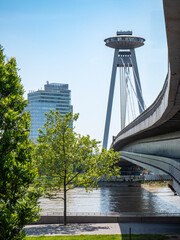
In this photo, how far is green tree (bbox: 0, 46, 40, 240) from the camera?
1286 centimetres

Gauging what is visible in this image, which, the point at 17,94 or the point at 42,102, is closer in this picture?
the point at 17,94

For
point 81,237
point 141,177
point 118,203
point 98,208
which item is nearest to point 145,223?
point 81,237

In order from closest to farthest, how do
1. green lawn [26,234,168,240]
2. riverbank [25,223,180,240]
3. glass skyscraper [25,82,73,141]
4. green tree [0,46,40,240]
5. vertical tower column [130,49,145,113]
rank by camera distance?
1. green tree [0,46,40,240]
2. green lawn [26,234,168,240]
3. riverbank [25,223,180,240]
4. vertical tower column [130,49,145,113]
5. glass skyscraper [25,82,73,141]

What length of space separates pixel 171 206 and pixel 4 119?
106ft

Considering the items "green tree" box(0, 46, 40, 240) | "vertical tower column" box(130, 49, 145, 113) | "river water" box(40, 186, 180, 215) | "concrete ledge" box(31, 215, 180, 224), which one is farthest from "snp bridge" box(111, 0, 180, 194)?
"vertical tower column" box(130, 49, 145, 113)

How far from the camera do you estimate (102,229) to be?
24531 millimetres

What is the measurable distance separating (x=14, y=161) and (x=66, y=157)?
14.6 metres

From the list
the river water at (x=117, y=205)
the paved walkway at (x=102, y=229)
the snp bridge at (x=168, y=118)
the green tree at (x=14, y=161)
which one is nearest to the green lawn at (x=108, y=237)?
the paved walkway at (x=102, y=229)

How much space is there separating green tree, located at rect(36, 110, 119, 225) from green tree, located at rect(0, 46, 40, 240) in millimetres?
13170

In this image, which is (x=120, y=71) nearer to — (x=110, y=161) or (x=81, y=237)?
(x=110, y=161)

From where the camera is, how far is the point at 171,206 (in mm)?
42844

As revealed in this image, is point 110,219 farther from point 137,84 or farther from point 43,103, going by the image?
point 43,103

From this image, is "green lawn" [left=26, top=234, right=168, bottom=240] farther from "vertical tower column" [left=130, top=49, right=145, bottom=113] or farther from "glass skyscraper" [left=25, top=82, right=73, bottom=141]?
"glass skyscraper" [left=25, top=82, right=73, bottom=141]

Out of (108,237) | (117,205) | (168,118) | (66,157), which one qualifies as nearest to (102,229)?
(108,237)
